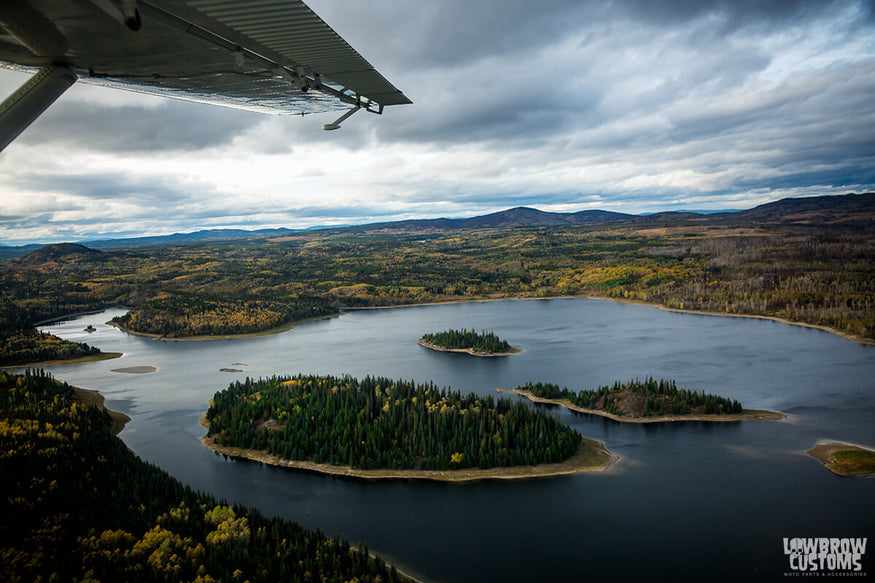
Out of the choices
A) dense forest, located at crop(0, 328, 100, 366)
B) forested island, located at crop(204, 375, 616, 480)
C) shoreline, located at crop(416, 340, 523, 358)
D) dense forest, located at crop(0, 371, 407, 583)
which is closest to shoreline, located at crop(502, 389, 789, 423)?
forested island, located at crop(204, 375, 616, 480)

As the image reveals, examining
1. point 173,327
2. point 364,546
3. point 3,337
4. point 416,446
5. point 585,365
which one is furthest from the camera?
point 173,327

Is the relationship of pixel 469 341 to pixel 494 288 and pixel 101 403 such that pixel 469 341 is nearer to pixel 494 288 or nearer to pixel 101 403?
pixel 101 403

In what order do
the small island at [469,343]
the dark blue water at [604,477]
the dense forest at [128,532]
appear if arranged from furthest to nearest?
the small island at [469,343]
the dark blue water at [604,477]
the dense forest at [128,532]

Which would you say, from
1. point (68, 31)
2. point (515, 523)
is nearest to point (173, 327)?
point (515, 523)

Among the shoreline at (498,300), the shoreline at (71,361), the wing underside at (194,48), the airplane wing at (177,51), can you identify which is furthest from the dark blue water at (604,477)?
the airplane wing at (177,51)

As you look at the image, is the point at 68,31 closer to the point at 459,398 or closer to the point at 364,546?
the point at 364,546

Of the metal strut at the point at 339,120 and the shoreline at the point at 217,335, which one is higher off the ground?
the metal strut at the point at 339,120

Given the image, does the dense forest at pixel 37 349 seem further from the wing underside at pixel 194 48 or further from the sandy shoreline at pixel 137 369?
the wing underside at pixel 194 48
